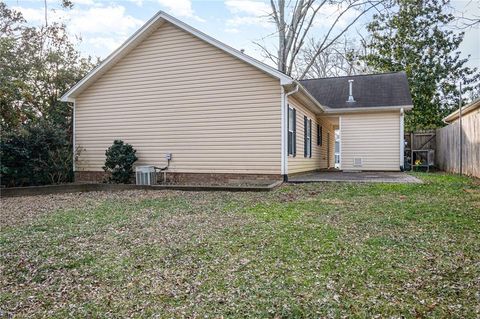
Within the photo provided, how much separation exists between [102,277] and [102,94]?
9.26m

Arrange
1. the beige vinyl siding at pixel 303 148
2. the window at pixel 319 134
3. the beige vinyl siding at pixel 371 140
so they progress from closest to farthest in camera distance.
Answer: the beige vinyl siding at pixel 303 148 < the beige vinyl siding at pixel 371 140 < the window at pixel 319 134

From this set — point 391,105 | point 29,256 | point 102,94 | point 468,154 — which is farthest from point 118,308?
point 391,105

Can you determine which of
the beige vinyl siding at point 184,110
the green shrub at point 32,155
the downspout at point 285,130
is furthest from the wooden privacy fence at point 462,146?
the green shrub at point 32,155

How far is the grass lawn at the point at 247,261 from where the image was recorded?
252cm

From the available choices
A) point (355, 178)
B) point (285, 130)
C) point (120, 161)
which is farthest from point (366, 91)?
point (120, 161)

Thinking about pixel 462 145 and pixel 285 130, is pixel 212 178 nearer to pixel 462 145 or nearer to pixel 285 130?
pixel 285 130

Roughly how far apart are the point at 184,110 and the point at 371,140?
7426mm

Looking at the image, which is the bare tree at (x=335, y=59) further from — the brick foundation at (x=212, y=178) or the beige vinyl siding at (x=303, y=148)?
the brick foundation at (x=212, y=178)

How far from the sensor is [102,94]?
1129 centimetres

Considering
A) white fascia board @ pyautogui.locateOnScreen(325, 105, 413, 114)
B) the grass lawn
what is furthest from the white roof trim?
white fascia board @ pyautogui.locateOnScreen(325, 105, 413, 114)

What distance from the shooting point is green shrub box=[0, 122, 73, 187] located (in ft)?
30.5

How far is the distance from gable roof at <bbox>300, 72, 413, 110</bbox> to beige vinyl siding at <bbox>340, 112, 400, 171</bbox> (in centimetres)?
45

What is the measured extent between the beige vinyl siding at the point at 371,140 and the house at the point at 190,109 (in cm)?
213

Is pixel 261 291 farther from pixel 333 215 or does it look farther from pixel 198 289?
pixel 333 215
